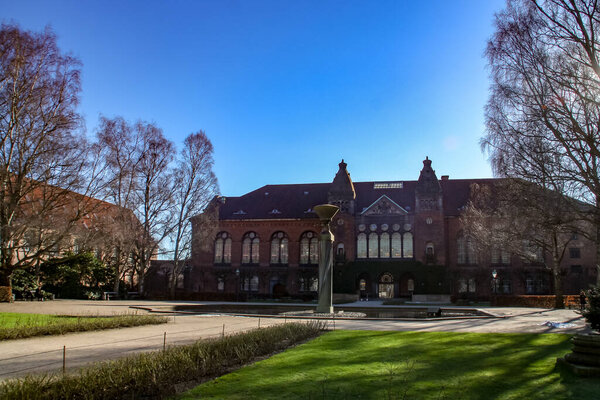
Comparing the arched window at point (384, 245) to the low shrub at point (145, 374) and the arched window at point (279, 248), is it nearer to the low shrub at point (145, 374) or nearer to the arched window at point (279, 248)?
the arched window at point (279, 248)

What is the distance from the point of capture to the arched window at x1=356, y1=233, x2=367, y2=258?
171 feet

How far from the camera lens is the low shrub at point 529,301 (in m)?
33.7

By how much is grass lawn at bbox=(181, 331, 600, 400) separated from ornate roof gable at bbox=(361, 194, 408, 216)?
127ft

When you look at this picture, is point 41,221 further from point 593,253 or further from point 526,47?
point 593,253

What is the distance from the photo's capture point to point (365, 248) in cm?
5228

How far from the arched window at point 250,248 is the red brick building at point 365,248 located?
0.12 meters

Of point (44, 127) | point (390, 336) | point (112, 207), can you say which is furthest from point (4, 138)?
point (390, 336)

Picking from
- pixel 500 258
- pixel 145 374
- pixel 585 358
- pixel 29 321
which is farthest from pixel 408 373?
pixel 500 258

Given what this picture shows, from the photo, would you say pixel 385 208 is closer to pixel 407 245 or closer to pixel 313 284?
pixel 407 245

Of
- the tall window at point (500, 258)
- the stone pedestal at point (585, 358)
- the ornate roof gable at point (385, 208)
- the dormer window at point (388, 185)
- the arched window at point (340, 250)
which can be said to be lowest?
the stone pedestal at point (585, 358)

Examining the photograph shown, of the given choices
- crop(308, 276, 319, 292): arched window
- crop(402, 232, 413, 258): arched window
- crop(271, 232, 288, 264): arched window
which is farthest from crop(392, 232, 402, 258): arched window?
crop(271, 232, 288, 264): arched window

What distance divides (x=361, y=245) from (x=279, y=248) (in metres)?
10.0

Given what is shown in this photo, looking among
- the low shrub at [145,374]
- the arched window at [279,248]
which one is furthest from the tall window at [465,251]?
the low shrub at [145,374]

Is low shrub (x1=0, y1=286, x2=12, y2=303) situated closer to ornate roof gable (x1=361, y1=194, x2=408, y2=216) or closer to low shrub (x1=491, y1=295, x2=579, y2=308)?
ornate roof gable (x1=361, y1=194, x2=408, y2=216)
